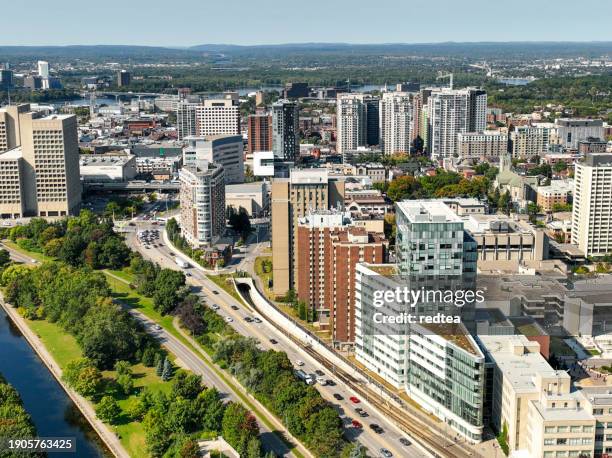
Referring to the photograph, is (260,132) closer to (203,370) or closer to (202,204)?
(202,204)

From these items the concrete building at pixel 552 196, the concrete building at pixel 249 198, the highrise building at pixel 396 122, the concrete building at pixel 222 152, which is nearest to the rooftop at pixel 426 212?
the concrete building at pixel 249 198

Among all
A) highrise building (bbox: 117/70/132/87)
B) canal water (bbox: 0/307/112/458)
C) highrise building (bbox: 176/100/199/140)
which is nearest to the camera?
canal water (bbox: 0/307/112/458)

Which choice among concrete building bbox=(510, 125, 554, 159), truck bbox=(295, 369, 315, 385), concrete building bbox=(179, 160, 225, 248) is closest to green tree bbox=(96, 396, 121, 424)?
truck bbox=(295, 369, 315, 385)

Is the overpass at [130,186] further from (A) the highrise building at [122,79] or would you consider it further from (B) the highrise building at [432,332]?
(A) the highrise building at [122,79]

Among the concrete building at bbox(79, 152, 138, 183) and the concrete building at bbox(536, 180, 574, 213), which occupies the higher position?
the concrete building at bbox(79, 152, 138, 183)

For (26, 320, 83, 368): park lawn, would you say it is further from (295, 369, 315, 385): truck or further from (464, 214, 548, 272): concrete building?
(464, 214, 548, 272): concrete building

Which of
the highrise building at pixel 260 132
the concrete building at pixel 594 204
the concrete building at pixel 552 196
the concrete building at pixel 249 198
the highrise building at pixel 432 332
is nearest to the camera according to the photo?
the highrise building at pixel 432 332

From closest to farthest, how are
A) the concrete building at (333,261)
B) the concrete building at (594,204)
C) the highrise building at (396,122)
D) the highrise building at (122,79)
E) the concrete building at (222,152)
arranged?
the concrete building at (333,261), the concrete building at (594,204), the concrete building at (222,152), the highrise building at (396,122), the highrise building at (122,79)

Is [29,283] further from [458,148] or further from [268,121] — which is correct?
[458,148]
